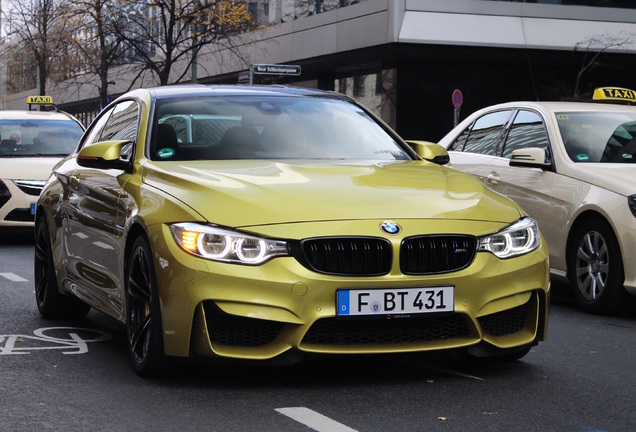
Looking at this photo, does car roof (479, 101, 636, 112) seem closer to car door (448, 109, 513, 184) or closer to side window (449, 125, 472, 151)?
car door (448, 109, 513, 184)

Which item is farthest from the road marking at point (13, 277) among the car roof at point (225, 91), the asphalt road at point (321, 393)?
the car roof at point (225, 91)

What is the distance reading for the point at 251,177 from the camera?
5906mm

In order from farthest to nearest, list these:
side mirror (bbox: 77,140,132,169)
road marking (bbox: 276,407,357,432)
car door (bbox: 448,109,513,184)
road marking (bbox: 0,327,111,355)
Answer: car door (bbox: 448,109,513,184), road marking (bbox: 0,327,111,355), side mirror (bbox: 77,140,132,169), road marking (bbox: 276,407,357,432)

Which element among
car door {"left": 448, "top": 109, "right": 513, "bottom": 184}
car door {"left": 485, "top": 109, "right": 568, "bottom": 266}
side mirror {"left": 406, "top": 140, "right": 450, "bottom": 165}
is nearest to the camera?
side mirror {"left": 406, "top": 140, "right": 450, "bottom": 165}

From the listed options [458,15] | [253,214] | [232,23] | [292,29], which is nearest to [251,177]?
[253,214]

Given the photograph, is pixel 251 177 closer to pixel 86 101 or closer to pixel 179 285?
pixel 179 285

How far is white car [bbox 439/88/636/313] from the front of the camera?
8.67 m

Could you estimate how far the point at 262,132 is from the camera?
6.79 m

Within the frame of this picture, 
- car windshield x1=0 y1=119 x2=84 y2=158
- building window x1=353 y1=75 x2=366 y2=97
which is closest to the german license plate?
car windshield x1=0 y1=119 x2=84 y2=158

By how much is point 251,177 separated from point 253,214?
515mm

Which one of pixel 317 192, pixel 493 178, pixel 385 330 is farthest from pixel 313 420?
pixel 493 178

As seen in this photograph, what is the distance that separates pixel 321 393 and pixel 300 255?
642 mm

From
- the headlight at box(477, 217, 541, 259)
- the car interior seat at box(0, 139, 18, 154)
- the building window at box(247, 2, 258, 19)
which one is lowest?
the car interior seat at box(0, 139, 18, 154)

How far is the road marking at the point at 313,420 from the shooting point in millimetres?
4695
